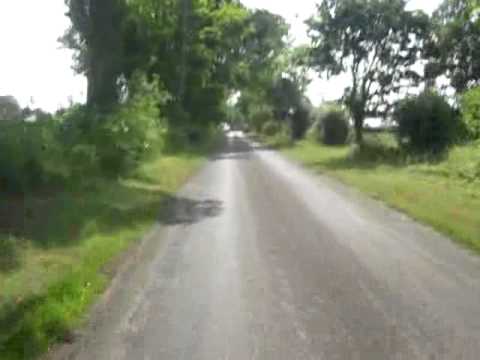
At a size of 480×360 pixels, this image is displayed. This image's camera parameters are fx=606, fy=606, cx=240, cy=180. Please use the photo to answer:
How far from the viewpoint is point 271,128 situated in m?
76.8

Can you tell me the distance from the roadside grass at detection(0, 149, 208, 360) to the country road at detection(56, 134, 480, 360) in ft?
1.19

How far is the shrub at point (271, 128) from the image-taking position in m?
73.0

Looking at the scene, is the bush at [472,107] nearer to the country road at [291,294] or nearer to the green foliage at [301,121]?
the country road at [291,294]

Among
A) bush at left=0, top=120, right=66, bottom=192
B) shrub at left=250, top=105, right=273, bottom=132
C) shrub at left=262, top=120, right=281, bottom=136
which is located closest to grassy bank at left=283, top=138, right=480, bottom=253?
bush at left=0, top=120, right=66, bottom=192

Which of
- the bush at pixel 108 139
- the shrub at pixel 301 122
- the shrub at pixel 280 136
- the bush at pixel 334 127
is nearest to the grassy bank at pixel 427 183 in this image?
the bush at pixel 108 139

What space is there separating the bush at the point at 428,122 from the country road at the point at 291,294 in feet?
56.4

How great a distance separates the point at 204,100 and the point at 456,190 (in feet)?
109

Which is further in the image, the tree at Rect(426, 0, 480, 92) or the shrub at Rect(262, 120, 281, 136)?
the shrub at Rect(262, 120, 281, 136)

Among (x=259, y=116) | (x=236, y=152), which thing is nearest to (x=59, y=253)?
(x=236, y=152)

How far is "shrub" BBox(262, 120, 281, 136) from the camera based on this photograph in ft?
240

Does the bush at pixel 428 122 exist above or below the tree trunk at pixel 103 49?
below

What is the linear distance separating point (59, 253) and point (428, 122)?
926 inches

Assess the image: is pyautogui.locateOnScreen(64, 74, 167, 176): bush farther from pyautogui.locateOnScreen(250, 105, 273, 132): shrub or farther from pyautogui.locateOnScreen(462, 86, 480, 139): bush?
pyautogui.locateOnScreen(250, 105, 273, 132): shrub

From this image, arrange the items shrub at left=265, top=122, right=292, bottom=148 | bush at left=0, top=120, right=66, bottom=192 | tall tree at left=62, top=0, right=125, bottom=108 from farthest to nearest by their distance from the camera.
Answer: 1. shrub at left=265, top=122, right=292, bottom=148
2. tall tree at left=62, top=0, right=125, bottom=108
3. bush at left=0, top=120, right=66, bottom=192
